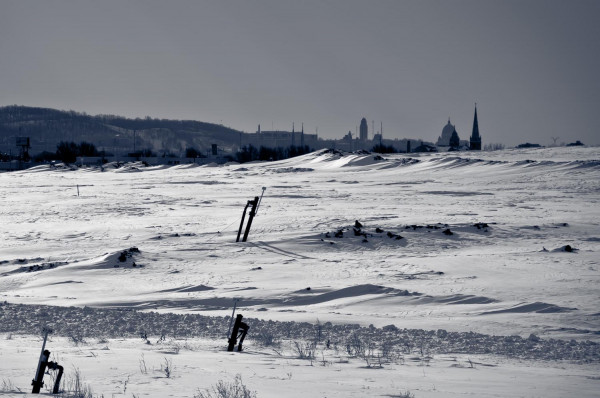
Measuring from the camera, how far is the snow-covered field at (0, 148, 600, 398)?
8398mm

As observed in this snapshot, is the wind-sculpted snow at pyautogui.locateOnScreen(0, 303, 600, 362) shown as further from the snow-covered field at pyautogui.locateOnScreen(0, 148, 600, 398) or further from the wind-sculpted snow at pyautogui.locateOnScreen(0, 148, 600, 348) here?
the wind-sculpted snow at pyautogui.locateOnScreen(0, 148, 600, 348)

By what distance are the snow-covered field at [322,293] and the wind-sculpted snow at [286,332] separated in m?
0.04

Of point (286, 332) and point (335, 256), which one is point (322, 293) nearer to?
point (286, 332)

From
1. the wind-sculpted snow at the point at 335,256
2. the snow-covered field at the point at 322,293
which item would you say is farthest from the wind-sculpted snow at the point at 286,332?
the wind-sculpted snow at the point at 335,256

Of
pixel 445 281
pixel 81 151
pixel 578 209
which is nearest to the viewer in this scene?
pixel 445 281

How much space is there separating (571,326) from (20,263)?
12.9m

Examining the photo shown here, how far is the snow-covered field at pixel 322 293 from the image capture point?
8.40 meters

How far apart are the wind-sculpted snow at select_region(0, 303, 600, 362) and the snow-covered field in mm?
43

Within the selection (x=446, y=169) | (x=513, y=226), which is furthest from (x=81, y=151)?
(x=513, y=226)

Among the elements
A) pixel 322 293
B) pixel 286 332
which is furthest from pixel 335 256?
pixel 286 332

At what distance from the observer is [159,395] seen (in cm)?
716

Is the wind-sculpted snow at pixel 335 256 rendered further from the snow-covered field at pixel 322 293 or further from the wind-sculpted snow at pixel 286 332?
the wind-sculpted snow at pixel 286 332

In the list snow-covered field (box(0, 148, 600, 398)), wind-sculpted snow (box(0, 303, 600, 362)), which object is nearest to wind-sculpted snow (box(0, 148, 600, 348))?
snow-covered field (box(0, 148, 600, 398))

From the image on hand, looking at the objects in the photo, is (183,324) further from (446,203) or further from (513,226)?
(446,203)
